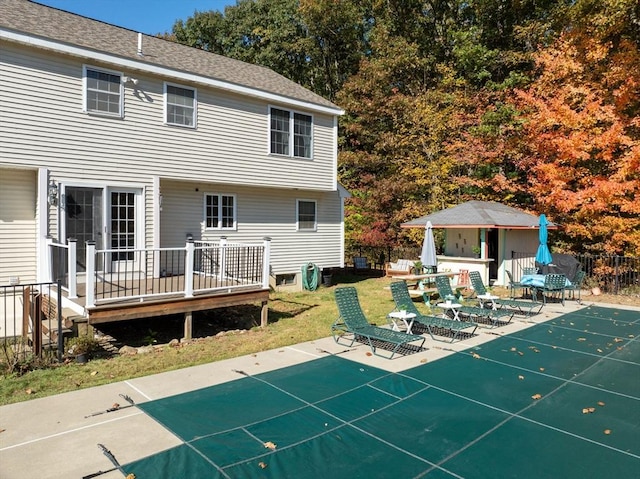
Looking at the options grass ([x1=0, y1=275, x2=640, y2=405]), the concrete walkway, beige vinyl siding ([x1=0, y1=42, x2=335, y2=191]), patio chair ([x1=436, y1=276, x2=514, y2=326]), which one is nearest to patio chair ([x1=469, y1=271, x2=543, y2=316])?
patio chair ([x1=436, y1=276, x2=514, y2=326])

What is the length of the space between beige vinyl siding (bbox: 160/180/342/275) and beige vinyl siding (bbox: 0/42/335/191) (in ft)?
2.14

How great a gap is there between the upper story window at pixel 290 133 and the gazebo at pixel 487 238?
562cm

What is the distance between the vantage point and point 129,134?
1098 cm

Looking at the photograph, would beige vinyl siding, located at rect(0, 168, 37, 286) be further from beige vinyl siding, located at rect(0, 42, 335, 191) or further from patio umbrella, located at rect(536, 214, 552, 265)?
patio umbrella, located at rect(536, 214, 552, 265)

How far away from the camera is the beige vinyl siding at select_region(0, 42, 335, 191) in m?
9.45

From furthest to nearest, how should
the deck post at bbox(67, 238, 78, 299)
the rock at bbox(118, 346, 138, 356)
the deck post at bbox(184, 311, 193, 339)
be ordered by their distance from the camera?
the deck post at bbox(184, 311, 193, 339) → the rock at bbox(118, 346, 138, 356) → the deck post at bbox(67, 238, 78, 299)

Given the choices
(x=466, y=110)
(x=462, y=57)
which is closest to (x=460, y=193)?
(x=466, y=110)

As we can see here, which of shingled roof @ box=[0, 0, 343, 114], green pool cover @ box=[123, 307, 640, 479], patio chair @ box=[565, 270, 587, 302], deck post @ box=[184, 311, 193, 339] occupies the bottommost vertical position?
green pool cover @ box=[123, 307, 640, 479]

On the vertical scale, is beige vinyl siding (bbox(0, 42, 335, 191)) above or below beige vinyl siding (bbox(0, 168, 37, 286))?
above

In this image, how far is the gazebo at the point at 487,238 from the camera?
16.2 m

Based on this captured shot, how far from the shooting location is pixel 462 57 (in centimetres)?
2281

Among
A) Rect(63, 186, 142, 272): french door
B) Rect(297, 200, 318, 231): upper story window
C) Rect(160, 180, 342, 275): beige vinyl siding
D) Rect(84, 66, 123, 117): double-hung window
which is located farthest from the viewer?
Rect(297, 200, 318, 231): upper story window

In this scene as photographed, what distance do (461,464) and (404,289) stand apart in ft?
19.0

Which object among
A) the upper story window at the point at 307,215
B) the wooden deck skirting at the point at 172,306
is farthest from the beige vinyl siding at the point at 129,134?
the wooden deck skirting at the point at 172,306
